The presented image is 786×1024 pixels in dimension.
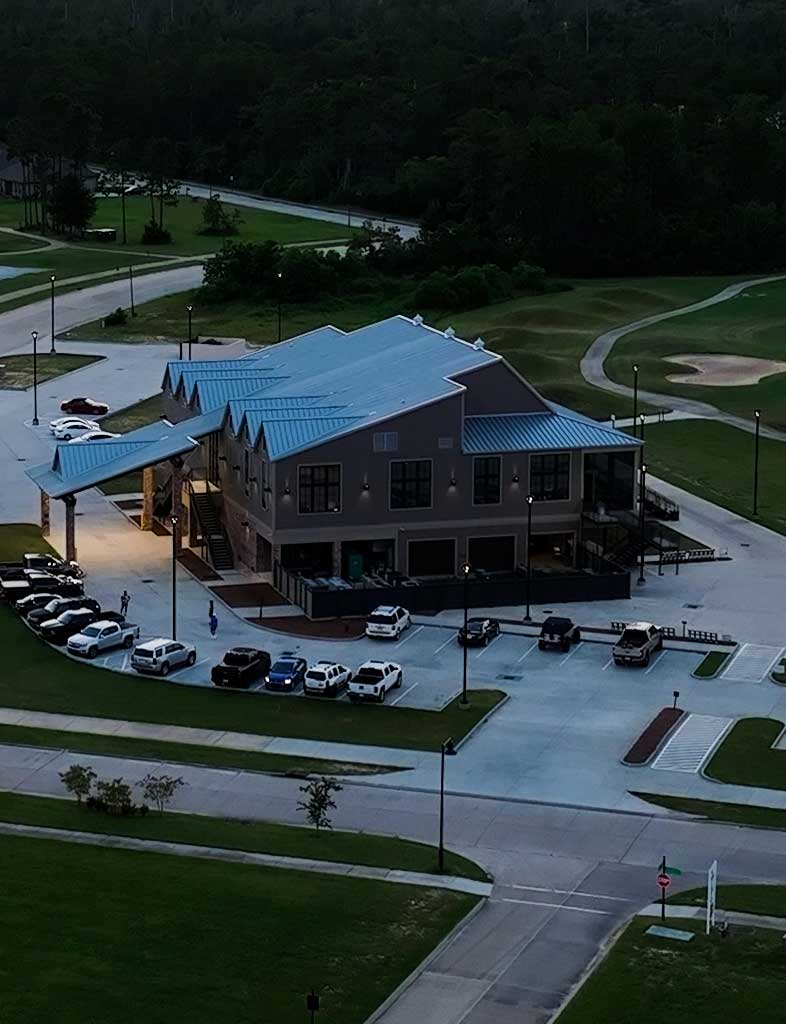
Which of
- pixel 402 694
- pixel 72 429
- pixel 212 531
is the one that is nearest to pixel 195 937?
pixel 402 694

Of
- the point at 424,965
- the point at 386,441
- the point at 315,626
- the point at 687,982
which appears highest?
the point at 386,441

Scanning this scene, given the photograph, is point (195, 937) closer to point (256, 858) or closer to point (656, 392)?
point (256, 858)

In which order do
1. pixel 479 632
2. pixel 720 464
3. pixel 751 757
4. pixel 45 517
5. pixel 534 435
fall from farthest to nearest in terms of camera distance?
pixel 720 464
pixel 45 517
pixel 534 435
pixel 479 632
pixel 751 757

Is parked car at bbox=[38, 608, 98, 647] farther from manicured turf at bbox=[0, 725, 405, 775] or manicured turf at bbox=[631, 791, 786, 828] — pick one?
manicured turf at bbox=[631, 791, 786, 828]

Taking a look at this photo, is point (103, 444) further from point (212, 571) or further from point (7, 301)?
point (7, 301)

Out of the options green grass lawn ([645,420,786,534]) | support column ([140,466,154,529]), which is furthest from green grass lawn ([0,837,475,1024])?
green grass lawn ([645,420,786,534])

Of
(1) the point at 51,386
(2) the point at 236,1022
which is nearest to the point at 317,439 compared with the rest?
(2) the point at 236,1022

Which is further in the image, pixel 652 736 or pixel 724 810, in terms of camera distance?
pixel 652 736

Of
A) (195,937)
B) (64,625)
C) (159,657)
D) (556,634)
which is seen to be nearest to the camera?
(195,937)

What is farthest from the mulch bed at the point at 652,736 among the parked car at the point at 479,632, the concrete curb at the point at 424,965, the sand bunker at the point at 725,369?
the sand bunker at the point at 725,369
